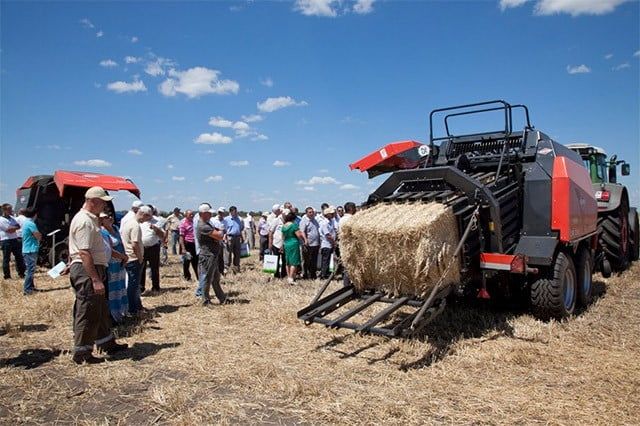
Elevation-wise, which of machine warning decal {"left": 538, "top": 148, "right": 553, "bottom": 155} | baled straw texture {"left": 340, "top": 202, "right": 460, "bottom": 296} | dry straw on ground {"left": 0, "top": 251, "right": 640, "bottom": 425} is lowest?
dry straw on ground {"left": 0, "top": 251, "right": 640, "bottom": 425}

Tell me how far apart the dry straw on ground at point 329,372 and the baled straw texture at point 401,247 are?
72cm

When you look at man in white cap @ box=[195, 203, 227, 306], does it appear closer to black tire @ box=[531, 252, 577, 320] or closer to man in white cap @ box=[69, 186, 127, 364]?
man in white cap @ box=[69, 186, 127, 364]

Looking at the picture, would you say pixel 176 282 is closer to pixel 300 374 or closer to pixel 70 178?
pixel 70 178

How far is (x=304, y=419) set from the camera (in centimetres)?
357

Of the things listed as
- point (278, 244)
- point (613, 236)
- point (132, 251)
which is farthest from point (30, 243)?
point (613, 236)

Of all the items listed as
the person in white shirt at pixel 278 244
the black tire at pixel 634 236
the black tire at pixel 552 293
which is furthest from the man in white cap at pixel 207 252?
the black tire at pixel 634 236

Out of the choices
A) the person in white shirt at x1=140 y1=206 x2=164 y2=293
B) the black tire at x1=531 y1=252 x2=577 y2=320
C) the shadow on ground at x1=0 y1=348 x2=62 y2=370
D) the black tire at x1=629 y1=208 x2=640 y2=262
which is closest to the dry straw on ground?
the shadow on ground at x1=0 y1=348 x2=62 y2=370

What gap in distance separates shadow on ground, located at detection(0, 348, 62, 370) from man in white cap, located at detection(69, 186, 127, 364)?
0.45 meters

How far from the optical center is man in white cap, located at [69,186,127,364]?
16.0 ft

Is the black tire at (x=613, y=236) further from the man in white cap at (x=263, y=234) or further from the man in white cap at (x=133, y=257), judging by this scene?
the man in white cap at (x=133, y=257)

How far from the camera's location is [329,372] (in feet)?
14.9

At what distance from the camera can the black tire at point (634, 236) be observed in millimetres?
10981

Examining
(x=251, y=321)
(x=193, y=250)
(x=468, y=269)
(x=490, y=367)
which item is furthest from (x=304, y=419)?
(x=193, y=250)

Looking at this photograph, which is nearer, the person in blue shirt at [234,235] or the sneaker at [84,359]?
the sneaker at [84,359]
